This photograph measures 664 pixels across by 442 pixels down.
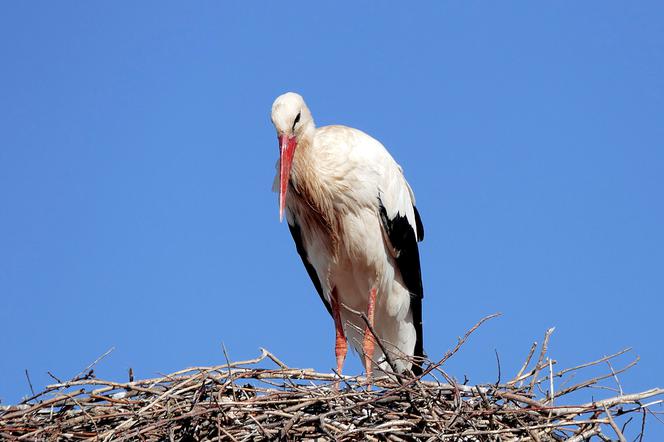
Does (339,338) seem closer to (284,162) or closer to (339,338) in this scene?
(339,338)

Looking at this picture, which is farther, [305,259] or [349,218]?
[305,259]

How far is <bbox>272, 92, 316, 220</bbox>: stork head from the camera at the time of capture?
17.6ft

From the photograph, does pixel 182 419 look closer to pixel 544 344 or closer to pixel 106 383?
pixel 106 383

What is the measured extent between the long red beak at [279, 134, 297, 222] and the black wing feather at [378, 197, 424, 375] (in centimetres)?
53

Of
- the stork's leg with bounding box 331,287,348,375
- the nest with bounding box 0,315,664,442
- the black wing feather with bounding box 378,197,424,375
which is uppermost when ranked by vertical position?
the black wing feather with bounding box 378,197,424,375

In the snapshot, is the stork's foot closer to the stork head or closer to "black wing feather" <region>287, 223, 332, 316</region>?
"black wing feather" <region>287, 223, 332, 316</region>

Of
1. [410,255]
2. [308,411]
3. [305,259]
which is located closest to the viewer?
[308,411]

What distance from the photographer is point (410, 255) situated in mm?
5965

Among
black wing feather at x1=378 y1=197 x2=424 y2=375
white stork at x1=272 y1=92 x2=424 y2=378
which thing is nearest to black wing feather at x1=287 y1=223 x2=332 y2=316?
white stork at x1=272 y1=92 x2=424 y2=378

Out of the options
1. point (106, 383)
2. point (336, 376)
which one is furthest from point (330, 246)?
point (106, 383)

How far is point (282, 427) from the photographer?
4.12 meters

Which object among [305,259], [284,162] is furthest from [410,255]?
[284,162]

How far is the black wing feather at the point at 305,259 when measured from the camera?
5988mm

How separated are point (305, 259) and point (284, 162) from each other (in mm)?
845
